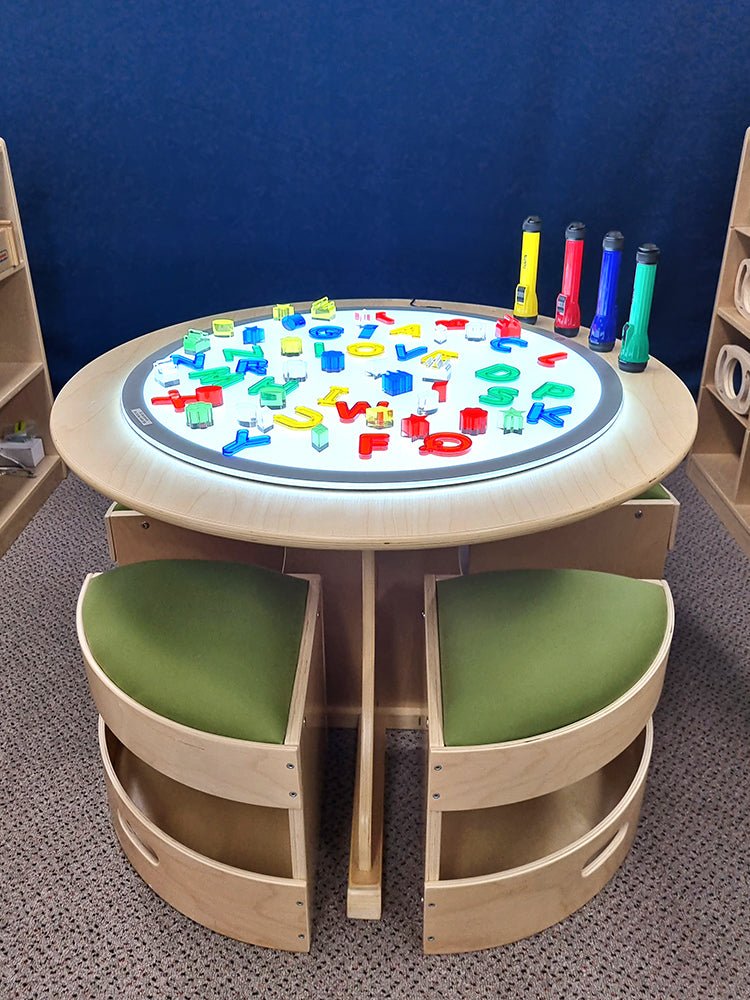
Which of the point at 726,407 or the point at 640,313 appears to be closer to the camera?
the point at 640,313

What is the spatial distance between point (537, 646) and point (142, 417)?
0.71 meters

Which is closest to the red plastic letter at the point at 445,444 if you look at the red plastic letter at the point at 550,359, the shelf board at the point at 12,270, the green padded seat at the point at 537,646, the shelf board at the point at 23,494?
the green padded seat at the point at 537,646

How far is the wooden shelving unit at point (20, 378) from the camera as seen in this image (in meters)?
2.33

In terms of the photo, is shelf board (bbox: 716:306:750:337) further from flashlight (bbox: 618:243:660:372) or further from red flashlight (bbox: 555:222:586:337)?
flashlight (bbox: 618:243:660:372)

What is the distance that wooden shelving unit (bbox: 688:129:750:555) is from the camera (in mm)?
2344

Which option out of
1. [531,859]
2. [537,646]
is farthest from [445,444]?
[531,859]

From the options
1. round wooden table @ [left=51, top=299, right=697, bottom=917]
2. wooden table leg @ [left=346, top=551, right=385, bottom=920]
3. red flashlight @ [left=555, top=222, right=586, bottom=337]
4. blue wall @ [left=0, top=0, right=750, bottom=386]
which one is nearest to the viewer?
round wooden table @ [left=51, top=299, right=697, bottom=917]

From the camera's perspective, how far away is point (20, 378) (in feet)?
8.00

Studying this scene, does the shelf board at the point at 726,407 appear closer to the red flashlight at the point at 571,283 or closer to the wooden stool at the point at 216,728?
the red flashlight at the point at 571,283

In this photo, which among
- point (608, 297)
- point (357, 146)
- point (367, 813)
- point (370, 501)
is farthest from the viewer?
point (357, 146)

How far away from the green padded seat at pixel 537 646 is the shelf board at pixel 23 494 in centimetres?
146

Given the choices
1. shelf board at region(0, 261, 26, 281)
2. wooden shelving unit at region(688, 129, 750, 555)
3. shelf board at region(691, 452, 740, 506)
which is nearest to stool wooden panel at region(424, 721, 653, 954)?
wooden shelving unit at region(688, 129, 750, 555)

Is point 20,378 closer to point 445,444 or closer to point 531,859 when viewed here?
point 445,444

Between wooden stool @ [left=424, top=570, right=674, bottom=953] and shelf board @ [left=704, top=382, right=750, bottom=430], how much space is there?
1.24 meters
